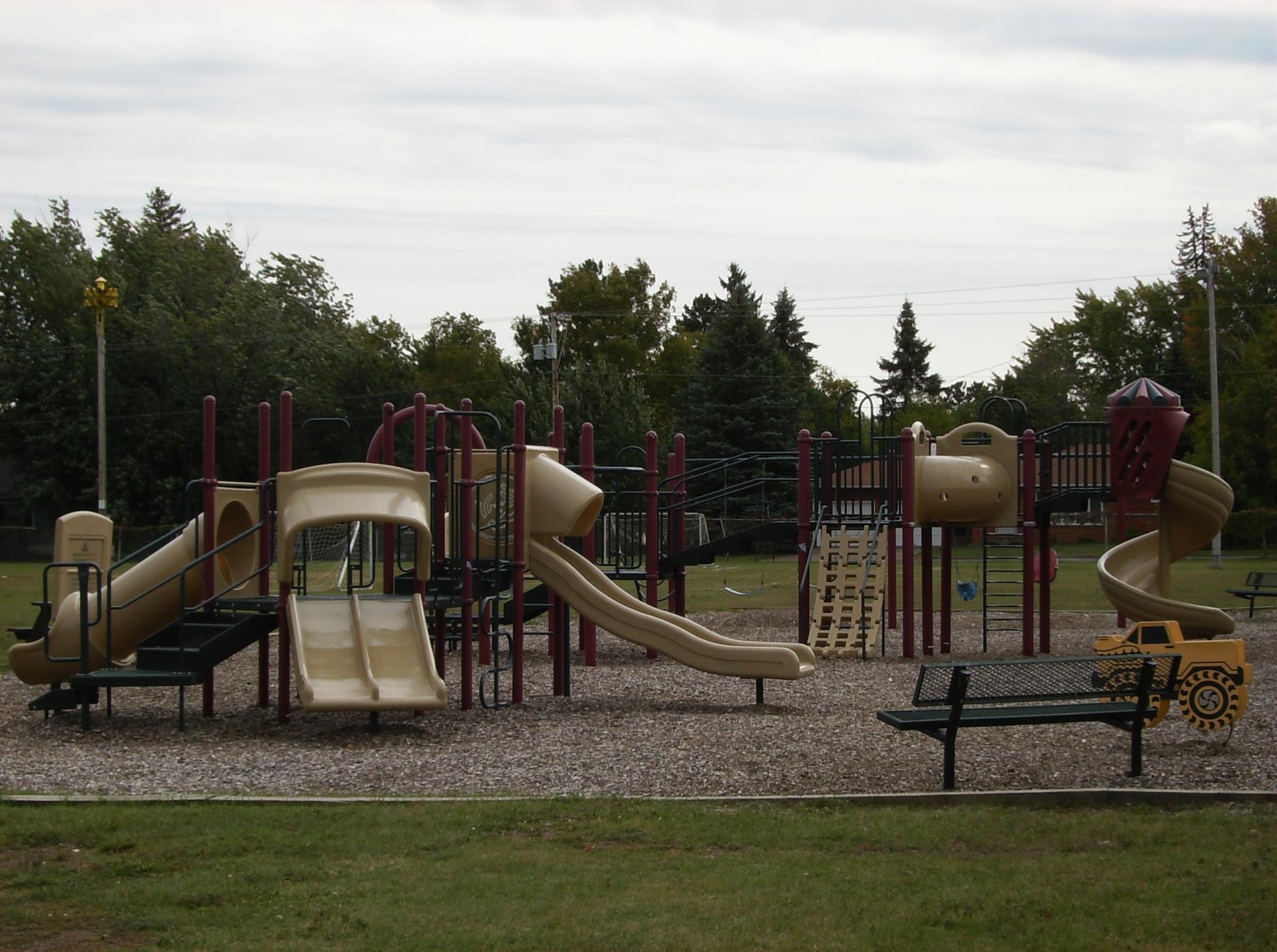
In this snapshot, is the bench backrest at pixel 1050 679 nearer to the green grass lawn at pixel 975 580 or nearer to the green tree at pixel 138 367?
the green grass lawn at pixel 975 580

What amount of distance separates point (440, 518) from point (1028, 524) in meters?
9.51

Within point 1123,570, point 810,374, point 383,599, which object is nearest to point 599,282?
point 810,374

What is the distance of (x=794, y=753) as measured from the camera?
10.4 metres

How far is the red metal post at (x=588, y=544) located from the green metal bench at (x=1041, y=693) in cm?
752

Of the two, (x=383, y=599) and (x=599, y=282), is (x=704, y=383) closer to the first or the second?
(x=599, y=282)

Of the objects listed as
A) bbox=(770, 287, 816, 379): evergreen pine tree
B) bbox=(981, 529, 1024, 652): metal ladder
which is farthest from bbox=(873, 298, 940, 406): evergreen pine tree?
bbox=(981, 529, 1024, 652): metal ladder

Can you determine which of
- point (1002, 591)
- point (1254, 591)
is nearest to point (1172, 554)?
point (1254, 591)

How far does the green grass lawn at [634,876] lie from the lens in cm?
585

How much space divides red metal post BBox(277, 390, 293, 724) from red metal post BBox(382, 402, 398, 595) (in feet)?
3.13

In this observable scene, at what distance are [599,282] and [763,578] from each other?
37.9 metres

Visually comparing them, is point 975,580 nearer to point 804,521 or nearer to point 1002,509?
point 1002,509

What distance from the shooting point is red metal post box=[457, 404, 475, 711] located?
13109 mm

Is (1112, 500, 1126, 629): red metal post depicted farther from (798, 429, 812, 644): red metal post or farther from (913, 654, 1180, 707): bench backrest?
(913, 654, 1180, 707): bench backrest

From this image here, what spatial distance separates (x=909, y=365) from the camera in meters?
92.6
